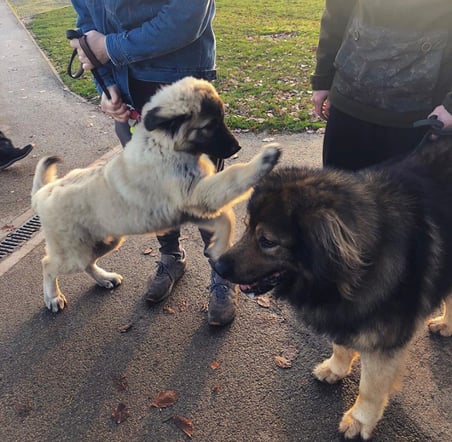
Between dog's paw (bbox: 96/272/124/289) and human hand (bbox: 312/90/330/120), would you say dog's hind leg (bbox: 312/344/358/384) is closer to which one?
human hand (bbox: 312/90/330/120)

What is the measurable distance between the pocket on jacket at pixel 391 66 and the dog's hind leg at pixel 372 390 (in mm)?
1479

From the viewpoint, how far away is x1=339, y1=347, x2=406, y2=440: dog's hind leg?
237 centimetres

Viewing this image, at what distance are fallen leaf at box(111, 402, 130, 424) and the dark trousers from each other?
2.27 meters

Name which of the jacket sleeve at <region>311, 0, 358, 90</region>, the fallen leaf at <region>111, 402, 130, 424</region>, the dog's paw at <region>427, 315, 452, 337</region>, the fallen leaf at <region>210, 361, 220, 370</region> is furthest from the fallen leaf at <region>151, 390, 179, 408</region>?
the jacket sleeve at <region>311, 0, 358, 90</region>

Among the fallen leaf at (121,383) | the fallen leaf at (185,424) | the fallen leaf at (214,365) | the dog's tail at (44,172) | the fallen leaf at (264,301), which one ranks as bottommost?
the fallen leaf at (264,301)

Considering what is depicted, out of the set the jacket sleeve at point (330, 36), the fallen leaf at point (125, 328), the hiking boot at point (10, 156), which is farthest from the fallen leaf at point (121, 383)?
the hiking boot at point (10, 156)

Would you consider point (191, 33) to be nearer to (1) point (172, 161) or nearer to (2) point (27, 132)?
(1) point (172, 161)

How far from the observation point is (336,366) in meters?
2.88

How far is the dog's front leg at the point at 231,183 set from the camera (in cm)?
264

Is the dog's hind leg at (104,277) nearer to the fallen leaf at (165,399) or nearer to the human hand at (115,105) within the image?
the fallen leaf at (165,399)

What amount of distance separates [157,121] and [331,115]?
3.94ft

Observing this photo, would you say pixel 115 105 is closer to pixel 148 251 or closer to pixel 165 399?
pixel 148 251

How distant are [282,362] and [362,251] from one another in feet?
4.82

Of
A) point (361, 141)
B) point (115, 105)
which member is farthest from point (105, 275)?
point (361, 141)
